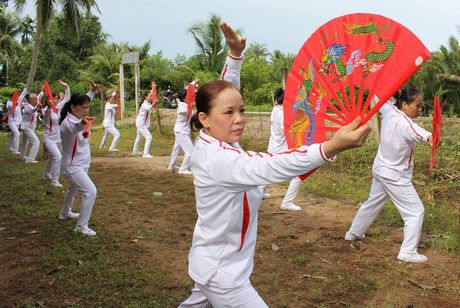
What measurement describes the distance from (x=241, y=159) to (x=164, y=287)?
2.44 m

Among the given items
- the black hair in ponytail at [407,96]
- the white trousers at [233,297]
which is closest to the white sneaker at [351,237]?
the black hair in ponytail at [407,96]

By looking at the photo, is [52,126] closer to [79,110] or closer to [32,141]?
[32,141]

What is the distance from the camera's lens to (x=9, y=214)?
6488 millimetres

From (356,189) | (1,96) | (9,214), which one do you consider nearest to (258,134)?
(356,189)

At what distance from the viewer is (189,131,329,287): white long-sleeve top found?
7.02ft

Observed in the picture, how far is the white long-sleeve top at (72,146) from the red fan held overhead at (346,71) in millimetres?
3227

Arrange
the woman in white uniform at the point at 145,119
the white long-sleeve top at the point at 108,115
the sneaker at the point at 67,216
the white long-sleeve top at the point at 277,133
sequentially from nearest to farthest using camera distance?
1. the sneaker at the point at 67,216
2. the white long-sleeve top at the point at 277,133
3. the woman in white uniform at the point at 145,119
4. the white long-sleeve top at the point at 108,115

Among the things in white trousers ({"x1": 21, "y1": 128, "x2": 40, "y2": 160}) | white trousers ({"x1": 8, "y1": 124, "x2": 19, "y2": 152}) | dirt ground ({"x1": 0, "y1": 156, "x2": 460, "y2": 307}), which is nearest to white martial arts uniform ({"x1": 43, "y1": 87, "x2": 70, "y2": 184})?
dirt ground ({"x1": 0, "y1": 156, "x2": 460, "y2": 307})

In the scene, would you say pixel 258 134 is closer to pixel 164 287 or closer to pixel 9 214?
pixel 9 214

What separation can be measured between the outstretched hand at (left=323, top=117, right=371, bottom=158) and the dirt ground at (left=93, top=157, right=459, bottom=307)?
234cm

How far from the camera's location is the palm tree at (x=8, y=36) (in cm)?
3186

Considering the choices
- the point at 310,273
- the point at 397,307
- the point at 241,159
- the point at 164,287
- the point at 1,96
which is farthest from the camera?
the point at 1,96

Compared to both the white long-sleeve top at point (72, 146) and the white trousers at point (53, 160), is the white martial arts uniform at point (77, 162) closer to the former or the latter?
the white long-sleeve top at point (72, 146)

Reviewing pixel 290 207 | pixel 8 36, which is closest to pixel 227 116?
pixel 290 207
